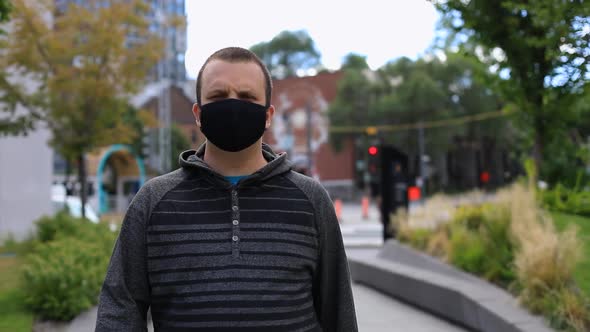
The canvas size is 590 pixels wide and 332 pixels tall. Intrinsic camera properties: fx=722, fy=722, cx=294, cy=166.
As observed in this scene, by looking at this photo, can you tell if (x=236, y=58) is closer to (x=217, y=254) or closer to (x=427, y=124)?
(x=217, y=254)

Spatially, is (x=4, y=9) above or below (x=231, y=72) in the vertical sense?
above

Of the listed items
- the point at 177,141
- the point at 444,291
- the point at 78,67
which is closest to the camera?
the point at 444,291

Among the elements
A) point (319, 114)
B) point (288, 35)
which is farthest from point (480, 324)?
point (288, 35)

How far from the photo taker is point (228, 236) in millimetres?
2250

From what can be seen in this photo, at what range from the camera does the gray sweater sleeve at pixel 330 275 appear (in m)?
2.47

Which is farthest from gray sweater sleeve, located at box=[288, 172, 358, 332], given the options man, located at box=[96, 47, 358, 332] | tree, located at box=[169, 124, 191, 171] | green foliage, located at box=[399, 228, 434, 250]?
tree, located at box=[169, 124, 191, 171]

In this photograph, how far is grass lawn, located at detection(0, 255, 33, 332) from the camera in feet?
20.8

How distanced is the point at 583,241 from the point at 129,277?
672 centimetres

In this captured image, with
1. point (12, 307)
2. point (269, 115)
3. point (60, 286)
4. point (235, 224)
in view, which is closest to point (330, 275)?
point (235, 224)

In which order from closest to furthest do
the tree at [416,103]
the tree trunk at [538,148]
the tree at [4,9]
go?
the tree at [4,9], the tree trunk at [538,148], the tree at [416,103]

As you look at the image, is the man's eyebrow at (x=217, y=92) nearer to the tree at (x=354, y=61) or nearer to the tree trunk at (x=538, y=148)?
the tree trunk at (x=538, y=148)

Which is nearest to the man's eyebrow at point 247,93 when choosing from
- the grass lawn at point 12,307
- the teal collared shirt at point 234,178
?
the teal collared shirt at point 234,178

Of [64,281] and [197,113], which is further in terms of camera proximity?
[64,281]

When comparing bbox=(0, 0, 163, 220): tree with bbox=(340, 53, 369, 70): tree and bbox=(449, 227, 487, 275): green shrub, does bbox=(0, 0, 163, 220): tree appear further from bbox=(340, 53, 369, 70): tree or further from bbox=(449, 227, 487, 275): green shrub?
bbox=(340, 53, 369, 70): tree
